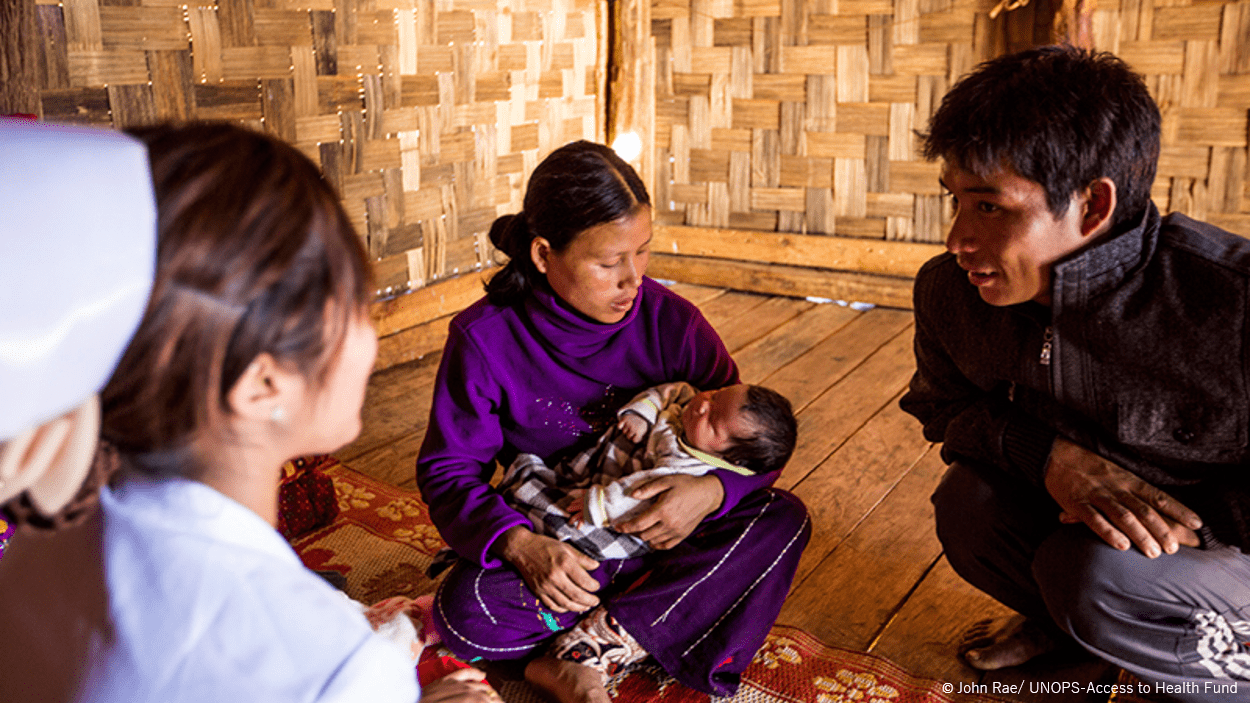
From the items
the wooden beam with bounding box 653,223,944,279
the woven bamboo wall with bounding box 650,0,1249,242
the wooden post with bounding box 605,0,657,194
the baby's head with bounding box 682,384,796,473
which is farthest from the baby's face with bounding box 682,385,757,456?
the wooden post with bounding box 605,0,657,194

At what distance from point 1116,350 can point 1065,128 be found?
12.8 inches

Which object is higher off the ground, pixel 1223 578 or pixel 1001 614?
pixel 1223 578

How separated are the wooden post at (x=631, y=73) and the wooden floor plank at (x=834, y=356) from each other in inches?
47.5

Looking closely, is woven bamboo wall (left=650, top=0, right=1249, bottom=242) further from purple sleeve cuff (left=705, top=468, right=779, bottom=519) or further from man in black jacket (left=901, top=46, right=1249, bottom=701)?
purple sleeve cuff (left=705, top=468, right=779, bottom=519)

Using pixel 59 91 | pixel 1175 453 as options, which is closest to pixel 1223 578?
pixel 1175 453

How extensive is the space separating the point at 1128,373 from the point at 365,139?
7.20ft

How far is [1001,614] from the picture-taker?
170 centimetres

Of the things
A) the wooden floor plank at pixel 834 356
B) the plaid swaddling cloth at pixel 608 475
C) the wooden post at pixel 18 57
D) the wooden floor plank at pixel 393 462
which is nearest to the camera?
the plaid swaddling cloth at pixel 608 475

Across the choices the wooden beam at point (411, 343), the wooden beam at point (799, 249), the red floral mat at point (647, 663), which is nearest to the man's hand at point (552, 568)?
the red floral mat at point (647, 663)

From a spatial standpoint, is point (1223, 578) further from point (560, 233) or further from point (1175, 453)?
A: point (560, 233)

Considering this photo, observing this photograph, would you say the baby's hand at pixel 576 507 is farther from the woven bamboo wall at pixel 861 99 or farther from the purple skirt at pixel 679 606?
the woven bamboo wall at pixel 861 99

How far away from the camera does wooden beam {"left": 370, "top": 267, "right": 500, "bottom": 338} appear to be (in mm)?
2949

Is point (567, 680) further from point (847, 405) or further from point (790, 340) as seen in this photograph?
point (790, 340)

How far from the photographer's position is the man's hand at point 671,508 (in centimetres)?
148
